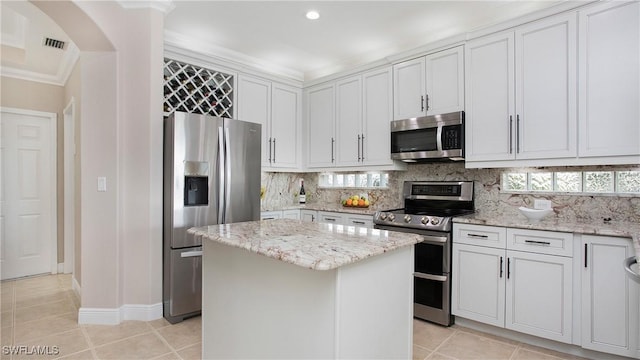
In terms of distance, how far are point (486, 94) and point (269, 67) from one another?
2.69m

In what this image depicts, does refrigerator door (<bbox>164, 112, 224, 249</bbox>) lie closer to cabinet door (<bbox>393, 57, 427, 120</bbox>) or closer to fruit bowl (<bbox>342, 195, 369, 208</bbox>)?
fruit bowl (<bbox>342, 195, 369, 208</bbox>)

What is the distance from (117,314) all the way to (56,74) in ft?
10.9

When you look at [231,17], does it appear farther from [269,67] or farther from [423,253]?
[423,253]

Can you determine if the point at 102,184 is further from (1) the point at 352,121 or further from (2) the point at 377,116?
(2) the point at 377,116

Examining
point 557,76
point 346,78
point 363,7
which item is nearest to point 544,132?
point 557,76

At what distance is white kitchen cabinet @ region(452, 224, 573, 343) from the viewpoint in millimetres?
2355

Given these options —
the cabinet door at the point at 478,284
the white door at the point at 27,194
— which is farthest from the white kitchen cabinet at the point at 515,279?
the white door at the point at 27,194

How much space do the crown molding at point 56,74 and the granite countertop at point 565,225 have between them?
4.30 metres

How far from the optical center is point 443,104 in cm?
319

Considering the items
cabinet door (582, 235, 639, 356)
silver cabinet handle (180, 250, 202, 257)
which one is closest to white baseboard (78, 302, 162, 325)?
silver cabinet handle (180, 250, 202, 257)

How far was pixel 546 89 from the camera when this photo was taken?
8.61 feet

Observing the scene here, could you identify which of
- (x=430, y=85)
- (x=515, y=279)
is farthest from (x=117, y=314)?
(x=430, y=85)

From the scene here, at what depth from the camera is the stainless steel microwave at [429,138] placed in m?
3.07

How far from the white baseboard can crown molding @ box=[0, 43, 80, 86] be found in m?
2.61
